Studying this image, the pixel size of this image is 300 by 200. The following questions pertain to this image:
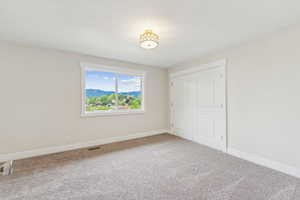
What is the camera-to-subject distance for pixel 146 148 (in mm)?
3332

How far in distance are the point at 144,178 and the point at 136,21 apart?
2.38 metres

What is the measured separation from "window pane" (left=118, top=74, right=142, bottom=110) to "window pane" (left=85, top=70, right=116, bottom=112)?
0.72ft

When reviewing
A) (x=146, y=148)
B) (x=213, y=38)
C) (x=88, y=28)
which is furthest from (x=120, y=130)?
(x=213, y=38)

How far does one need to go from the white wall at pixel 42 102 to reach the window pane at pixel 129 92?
557mm

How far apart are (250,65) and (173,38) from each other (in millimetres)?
1603

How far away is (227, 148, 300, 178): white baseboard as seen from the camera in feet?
6.94

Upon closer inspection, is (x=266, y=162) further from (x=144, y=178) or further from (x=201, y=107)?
(x=144, y=178)

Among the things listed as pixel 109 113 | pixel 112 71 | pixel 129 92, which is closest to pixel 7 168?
pixel 109 113

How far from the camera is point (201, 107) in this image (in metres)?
3.66

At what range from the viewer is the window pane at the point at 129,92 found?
407 cm

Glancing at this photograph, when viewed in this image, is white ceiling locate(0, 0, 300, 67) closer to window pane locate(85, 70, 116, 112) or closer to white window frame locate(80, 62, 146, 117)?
white window frame locate(80, 62, 146, 117)

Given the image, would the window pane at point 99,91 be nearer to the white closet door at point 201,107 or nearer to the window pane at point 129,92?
the window pane at point 129,92

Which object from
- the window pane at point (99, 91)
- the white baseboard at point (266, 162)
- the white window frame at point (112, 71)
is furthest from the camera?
the window pane at point (99, 91)

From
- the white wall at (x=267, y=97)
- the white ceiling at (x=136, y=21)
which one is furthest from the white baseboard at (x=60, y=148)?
the white wall at (x=267, y=97)
